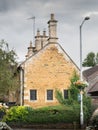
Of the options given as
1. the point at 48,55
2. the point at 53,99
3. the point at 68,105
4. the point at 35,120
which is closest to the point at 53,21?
the point at 48,55

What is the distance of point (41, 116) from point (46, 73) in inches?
607

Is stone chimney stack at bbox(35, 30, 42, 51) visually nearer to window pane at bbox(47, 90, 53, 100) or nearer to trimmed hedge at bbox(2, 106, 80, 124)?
window pane at bbox(47, 90, 53, 100)

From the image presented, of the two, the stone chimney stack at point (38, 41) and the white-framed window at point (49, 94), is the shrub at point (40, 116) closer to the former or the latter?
the white-framed window at point (49, 94)

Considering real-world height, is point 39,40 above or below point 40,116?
above

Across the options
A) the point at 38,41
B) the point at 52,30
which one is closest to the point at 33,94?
the point at 52,30

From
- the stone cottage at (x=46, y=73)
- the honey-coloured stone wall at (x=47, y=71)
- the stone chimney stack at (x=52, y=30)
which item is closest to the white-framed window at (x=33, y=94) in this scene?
the stone cottage at (x=46, y=73)

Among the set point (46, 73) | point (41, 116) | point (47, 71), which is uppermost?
point (47, 71)

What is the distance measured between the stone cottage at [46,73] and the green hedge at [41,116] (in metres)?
13.5

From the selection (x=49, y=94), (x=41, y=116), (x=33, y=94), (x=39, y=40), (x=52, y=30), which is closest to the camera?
(x=41, y=116)

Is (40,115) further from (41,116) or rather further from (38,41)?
(38,41)

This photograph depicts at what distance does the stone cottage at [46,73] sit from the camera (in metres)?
65.2

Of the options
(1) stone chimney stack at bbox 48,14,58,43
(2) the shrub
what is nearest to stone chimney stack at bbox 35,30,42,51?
(1) stone chimney stack at bbox 48,14,58,43

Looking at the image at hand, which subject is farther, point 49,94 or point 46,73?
point 49,94

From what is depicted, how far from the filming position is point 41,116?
2010 inches
